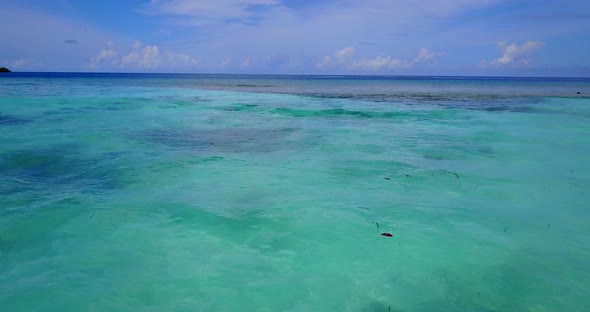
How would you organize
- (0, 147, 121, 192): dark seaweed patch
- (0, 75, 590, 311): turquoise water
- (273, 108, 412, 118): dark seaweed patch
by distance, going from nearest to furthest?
(0, 75, 590, 311): turquoise water
(0, 147, 121, 192): dark seaweed patch
(273, 108, 412, 118): dark seaweed patch

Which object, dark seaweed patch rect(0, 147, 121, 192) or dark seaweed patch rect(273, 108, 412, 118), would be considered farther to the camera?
dark seaweed patch rect(273, 108, 412, 118)

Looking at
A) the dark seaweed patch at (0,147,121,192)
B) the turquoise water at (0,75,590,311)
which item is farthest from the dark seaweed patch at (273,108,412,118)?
the dark seaweed patch at (0,147,121,192)

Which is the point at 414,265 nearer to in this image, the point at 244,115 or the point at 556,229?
the point at 556,229

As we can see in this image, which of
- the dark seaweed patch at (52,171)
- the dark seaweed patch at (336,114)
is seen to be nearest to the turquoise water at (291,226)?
the dark seaweed patch at (52,171)

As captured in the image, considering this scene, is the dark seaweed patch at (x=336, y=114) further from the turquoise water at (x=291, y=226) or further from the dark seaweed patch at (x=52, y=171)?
the dark seaweed patch at (x=52, y=171)

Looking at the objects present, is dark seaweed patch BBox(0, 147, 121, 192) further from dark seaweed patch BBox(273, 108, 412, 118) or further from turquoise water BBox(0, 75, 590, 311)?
dark seaweed patch BBox(273, 108, 412, 118)

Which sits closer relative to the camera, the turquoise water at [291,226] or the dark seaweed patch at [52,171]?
the turquoise water at [291,226]

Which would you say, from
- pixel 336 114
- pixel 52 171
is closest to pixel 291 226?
pixel 52 171

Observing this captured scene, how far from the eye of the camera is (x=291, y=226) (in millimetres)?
6105

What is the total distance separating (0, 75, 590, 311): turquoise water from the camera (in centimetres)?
436

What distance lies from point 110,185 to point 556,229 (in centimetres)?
811

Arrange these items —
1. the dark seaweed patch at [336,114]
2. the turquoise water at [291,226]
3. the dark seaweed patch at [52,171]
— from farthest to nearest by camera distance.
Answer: the dark seaweed patch at [336,114]
the dark seaweed patch at [52,171]
the turquoise water at [291,226]

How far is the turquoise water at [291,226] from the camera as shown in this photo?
4.36 m

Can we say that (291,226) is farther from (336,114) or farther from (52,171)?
(336,114)
